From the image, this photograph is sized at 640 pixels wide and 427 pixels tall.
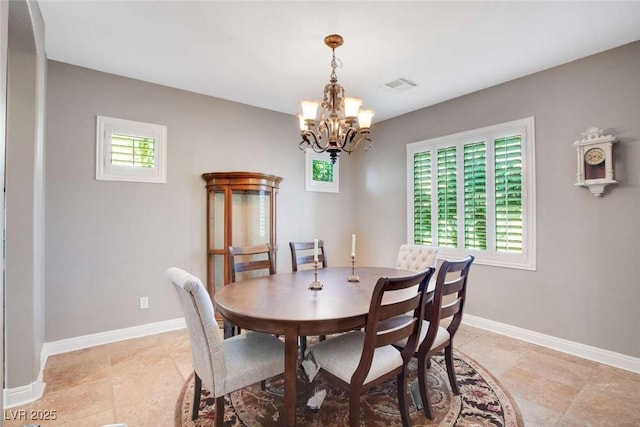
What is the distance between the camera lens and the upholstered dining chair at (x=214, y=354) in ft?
5.18

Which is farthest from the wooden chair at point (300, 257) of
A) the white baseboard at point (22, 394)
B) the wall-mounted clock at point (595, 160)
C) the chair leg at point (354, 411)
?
the wall-mounted clock at point (595, 160)

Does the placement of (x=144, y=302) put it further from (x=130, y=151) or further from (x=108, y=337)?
(x=130, y=151)

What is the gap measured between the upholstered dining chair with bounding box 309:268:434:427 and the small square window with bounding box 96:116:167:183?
2.65 meters

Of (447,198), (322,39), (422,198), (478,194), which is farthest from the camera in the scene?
(422,198)

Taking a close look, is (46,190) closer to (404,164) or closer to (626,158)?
(404,164)

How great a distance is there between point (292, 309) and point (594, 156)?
114 inches

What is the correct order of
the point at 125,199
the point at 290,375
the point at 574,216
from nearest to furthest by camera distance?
the point at 290,375 < the point at 574,216 < the point at 125,199

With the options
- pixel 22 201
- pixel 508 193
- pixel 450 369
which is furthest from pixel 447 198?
pixel 22 201

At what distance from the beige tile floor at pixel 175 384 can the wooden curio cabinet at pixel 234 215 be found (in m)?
0.91

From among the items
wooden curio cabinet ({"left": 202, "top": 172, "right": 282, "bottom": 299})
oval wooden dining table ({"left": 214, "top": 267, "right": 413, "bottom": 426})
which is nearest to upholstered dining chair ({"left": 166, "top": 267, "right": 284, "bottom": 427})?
oval wooden dining table ({"left": 214, "top": 267, "right": 413, "bottom": 426})

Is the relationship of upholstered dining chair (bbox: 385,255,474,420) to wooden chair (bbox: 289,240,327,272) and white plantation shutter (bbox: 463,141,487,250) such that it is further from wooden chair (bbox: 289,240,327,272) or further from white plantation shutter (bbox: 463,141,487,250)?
white plantation shutter (bbox: 463,141,487,250)

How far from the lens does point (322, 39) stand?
2.55 m

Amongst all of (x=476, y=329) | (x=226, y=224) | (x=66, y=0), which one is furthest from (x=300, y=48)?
(x=476, y=329)

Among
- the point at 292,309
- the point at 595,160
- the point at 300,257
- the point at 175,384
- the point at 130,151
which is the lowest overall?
the point at 175,384
